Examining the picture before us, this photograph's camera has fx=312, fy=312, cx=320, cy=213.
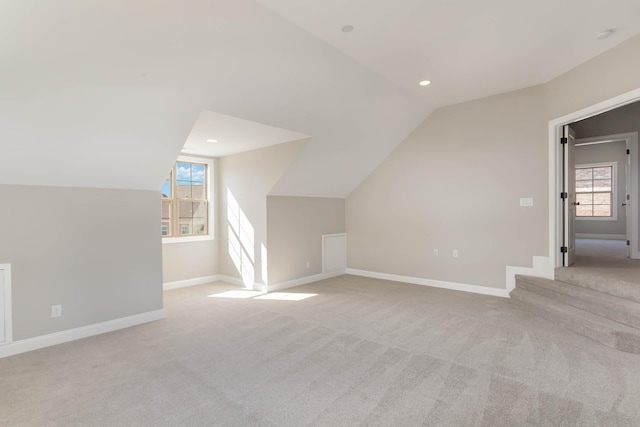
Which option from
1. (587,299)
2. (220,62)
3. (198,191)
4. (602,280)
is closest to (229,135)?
(220,62)

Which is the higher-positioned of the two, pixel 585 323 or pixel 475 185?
pixel 475 185

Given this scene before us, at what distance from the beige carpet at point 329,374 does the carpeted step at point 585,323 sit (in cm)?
13

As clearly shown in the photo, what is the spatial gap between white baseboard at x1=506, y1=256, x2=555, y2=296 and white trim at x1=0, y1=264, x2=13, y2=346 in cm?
597

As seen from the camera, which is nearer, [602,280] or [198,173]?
[602,280]

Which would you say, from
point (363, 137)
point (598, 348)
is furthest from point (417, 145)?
point (598, 348)

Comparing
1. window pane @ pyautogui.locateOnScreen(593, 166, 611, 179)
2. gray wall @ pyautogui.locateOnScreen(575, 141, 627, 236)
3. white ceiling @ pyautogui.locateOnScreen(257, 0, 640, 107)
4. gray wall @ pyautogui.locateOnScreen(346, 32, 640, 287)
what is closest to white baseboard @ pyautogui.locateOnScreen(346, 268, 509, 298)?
gray wall @ pyautogui.locateOnScreen(346, 32, 640, 287)

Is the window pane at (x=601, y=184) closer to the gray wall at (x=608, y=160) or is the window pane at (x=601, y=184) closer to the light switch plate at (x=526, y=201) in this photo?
the gray wall at (x=608, y=160)

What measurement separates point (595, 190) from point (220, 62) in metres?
A: 10.2

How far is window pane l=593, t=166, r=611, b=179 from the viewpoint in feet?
27.0

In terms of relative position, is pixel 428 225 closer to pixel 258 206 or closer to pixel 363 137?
pixel 363 137

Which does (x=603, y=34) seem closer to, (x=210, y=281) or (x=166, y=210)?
(x=166, y=210)

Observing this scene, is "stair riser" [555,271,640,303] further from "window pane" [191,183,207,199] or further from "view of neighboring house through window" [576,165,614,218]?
"window pane" [191,183,207,199]

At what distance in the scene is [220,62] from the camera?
2742 millimetres

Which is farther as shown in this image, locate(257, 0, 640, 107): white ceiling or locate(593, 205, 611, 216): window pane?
locate(593, 205, 611, 216): window pane
